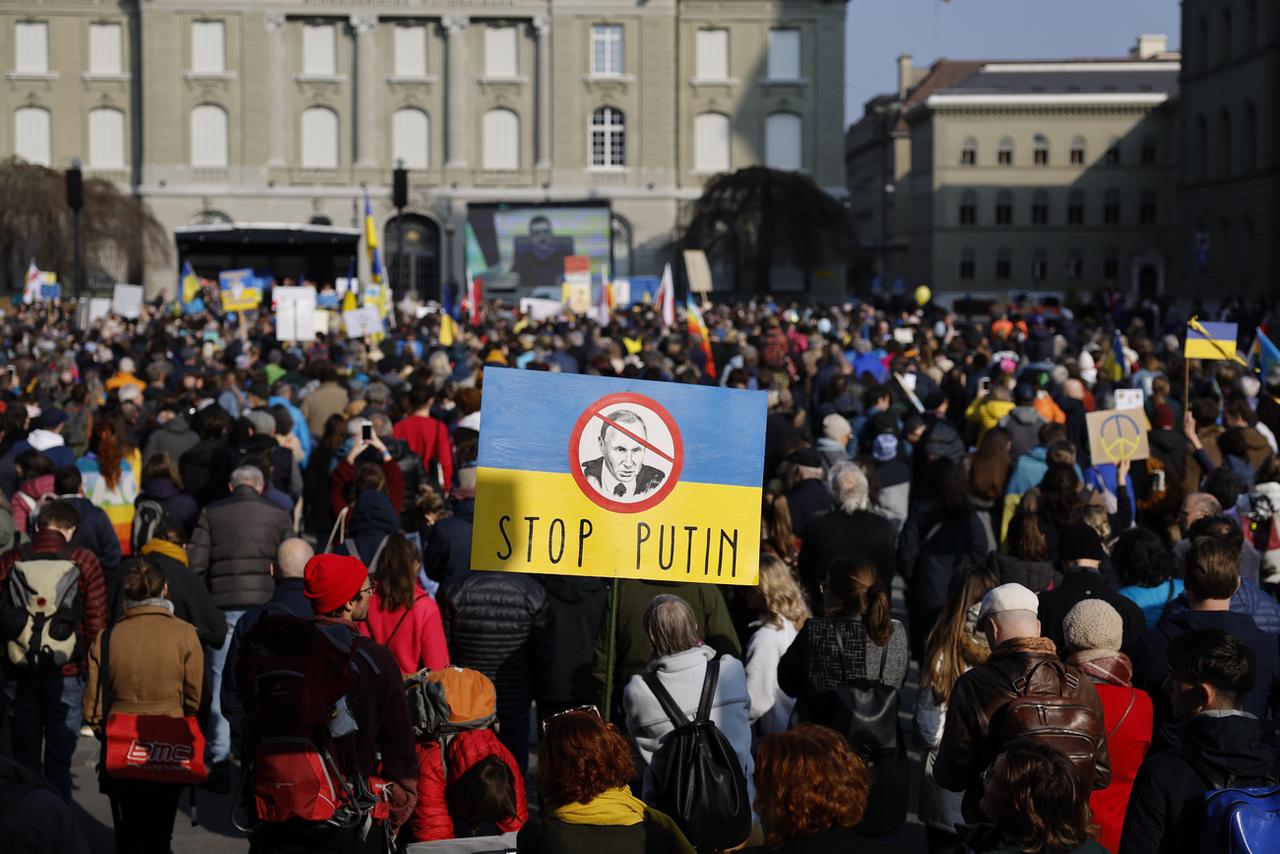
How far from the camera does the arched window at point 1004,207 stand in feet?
272

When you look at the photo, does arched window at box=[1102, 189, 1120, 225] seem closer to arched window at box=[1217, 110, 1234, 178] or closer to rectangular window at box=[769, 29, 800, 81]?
arched window at box=[1217, 110, 1234, 178]

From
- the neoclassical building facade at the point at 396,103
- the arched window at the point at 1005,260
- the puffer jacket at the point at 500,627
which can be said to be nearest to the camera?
the puffer jacket at the point at 500,627

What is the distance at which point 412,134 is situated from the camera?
199ft

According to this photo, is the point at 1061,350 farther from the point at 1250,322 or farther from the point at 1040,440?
the point at 1250,322

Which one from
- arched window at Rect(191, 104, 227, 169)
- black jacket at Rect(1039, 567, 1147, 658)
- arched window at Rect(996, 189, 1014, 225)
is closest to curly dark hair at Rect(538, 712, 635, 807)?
black jacket at Rect(1039, 567, 1147, 658)

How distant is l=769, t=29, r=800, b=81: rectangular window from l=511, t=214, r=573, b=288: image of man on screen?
1038 centimetres

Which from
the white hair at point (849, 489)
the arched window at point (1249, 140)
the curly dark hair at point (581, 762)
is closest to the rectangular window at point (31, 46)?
the arched window at point (1249, 140)

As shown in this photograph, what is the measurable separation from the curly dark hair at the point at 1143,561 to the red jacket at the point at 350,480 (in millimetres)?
4829

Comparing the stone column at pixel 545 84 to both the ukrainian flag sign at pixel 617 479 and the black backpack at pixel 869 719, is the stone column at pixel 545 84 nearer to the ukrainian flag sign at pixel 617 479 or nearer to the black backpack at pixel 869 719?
the ukrainian flag sign at pixel 617 479

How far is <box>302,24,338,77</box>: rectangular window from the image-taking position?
6031 centimetres

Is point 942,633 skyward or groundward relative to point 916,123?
groundward

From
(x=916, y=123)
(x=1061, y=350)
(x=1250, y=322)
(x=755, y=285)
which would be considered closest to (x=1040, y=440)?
(x=1061, y=350)

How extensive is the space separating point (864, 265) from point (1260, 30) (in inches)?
1825

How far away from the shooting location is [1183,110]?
61844 millimetres
